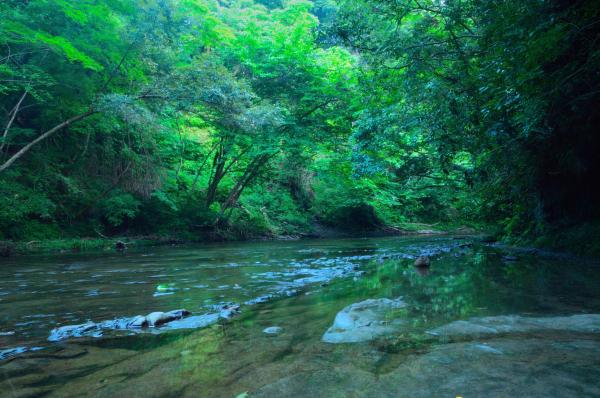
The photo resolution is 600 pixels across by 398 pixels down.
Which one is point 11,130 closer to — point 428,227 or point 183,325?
point 183,325

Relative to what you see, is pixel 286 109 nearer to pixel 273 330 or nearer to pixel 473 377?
pixel 273 330

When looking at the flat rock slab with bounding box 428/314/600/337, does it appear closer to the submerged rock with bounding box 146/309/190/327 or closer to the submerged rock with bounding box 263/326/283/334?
the submerged rock with bounding box 263/326/283/334

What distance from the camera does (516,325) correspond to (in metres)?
2.21

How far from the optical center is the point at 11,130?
11.1 meters

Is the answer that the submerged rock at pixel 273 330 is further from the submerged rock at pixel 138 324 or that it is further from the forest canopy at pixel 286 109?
the forest canopy at pixel 286 109

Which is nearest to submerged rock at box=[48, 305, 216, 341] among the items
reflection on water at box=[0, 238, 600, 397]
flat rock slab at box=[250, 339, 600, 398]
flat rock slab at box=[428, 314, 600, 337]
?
reflection on water at box=[0, 238, 600, 397]

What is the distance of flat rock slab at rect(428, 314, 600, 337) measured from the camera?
82.1 inches

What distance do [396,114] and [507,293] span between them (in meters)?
7.52

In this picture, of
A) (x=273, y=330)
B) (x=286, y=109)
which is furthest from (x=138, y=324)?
(x=286, y=109)

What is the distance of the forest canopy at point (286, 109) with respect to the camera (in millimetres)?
5301

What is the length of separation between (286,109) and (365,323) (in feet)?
43.7

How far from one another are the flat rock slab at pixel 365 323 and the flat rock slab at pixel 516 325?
1.01 feet

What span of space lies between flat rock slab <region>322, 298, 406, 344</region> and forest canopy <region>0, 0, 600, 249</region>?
9.54 ft

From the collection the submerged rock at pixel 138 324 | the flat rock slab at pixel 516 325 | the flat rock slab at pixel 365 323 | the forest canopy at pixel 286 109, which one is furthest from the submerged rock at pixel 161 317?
the forest canopy at pixel 286 109
